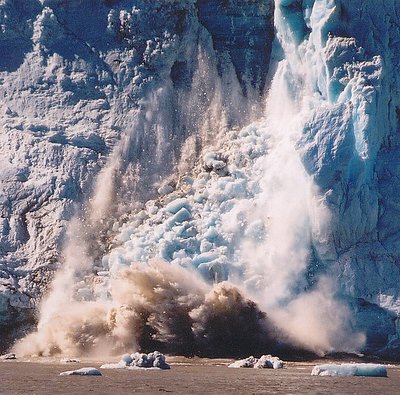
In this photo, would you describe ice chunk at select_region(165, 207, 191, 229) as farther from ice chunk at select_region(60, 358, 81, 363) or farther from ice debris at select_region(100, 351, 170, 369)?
ice debris at select_region(100, 351, 170, 369)

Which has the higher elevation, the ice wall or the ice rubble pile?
the ice wall

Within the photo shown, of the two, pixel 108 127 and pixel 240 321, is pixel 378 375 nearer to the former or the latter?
pixel 240 321

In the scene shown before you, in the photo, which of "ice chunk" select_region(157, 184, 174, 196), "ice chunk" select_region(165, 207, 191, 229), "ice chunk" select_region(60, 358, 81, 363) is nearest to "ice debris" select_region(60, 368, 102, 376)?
"ice chunk" select_region(60, 358, 81, 363)

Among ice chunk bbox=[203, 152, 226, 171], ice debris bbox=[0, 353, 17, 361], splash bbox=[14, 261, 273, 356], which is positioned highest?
ice chunk bbox=[203, 152, 226, 171]

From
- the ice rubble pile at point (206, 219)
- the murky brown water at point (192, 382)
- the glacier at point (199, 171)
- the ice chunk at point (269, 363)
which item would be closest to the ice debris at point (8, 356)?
the glacier at point (199, 171)

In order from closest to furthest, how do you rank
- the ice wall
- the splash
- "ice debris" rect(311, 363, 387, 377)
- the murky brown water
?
the murky brown water, "ice debris" rect(311, 363, 387, 377), the splash, the ice wall

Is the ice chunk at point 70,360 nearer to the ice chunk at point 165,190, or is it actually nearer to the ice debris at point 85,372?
the ice debris at point 85,372
